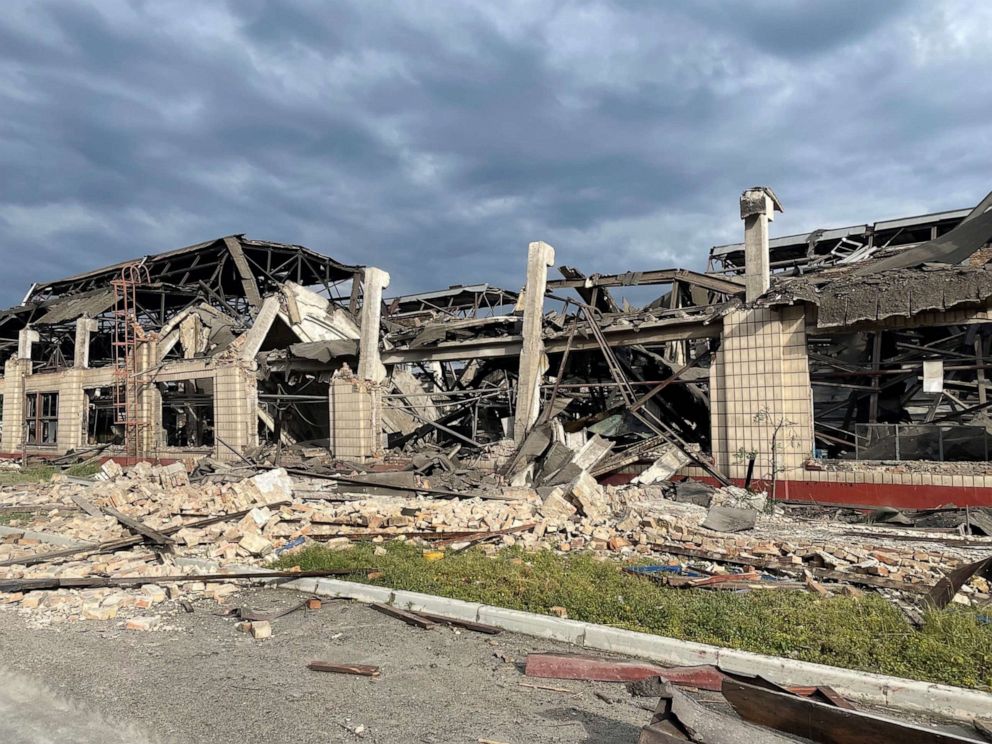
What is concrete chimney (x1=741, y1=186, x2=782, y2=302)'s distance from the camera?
12.3 metres

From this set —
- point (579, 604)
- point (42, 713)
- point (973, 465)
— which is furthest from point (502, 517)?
point (973, 465)

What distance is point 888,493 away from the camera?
10.6 m

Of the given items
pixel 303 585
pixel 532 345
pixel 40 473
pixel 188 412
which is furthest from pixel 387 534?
pixel 188 412

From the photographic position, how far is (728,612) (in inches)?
209

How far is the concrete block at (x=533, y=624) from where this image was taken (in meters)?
5.18

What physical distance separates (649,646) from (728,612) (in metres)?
0.87

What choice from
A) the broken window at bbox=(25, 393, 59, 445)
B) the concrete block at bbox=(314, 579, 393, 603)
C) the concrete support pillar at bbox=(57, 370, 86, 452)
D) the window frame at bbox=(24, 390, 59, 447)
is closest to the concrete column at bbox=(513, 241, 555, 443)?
the concrete block at bbox=(314, 579, 393, 603)

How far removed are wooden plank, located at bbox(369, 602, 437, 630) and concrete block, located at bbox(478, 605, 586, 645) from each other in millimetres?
447

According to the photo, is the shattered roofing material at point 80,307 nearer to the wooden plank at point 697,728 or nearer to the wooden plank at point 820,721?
the wooden plank at point 697,728

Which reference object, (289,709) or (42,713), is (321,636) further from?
(42,713)

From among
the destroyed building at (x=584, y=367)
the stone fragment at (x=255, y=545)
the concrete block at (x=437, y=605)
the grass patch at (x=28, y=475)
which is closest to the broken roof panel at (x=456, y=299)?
the destroyed building at (x=584, y=367)

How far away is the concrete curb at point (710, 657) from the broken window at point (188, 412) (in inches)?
731

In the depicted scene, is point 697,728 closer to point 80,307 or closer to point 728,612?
point 728,612

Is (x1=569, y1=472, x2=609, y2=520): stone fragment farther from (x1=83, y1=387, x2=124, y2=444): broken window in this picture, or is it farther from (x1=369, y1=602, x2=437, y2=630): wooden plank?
(x1=83, y1=387, x2=124, y2=444): broken window
